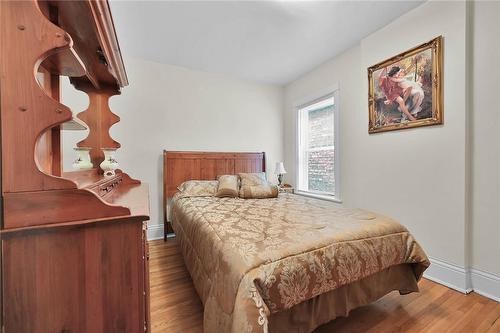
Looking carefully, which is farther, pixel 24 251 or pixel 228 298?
pixel 228 298

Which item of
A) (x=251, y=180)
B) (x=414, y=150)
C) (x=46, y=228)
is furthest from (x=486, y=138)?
(x=46, y=228)

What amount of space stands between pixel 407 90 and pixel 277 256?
7.31ft

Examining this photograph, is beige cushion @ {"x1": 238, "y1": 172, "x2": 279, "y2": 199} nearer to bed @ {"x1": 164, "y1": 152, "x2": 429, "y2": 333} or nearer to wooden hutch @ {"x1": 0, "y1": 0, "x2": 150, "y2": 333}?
bed @ {"x1": 164, "y1": 152, "x2": 429, "y2": 333}

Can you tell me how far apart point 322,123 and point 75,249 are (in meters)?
3.47

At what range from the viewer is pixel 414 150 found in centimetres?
227

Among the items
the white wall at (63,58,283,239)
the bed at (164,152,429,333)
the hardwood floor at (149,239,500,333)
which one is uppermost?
the white wall at (63,58,283,239)

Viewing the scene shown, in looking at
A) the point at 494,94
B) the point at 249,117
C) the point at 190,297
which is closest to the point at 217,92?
the point at 249,117

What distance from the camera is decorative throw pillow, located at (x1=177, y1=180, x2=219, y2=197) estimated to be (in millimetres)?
2971

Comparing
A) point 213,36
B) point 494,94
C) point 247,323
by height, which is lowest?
point 247,323

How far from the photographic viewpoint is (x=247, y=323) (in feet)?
3.30

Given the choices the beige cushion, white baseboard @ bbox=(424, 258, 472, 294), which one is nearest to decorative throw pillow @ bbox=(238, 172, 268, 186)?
the beige cushion

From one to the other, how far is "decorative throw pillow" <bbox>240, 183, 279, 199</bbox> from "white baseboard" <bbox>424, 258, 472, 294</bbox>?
173 cm

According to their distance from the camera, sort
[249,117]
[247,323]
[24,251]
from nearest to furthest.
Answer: [24,251], [247,323], [249,117]

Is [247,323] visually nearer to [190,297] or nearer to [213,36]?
[190,297]
